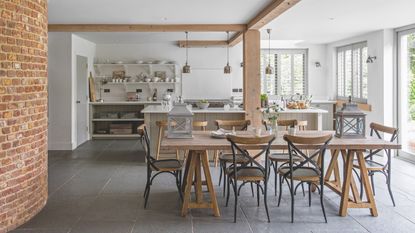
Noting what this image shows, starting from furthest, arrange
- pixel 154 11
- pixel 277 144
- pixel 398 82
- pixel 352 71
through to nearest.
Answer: pixel 352 71 < pixel 398 82 < pixel 154 11 < pixel 277 144

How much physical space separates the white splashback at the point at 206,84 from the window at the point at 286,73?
1.08 meters

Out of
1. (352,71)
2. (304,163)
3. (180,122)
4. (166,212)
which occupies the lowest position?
(166,212)

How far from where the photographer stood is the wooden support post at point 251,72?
737 cm

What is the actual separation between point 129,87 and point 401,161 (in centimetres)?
661

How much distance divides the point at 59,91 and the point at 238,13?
4.23m

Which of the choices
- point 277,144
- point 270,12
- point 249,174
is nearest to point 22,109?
point 249,174

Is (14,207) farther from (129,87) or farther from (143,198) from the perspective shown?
(129,87)

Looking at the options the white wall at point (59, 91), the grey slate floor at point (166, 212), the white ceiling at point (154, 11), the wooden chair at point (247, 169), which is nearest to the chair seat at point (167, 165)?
the grey slate floor at point (166, 212)

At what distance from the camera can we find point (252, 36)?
7395 mm

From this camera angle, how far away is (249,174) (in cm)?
423

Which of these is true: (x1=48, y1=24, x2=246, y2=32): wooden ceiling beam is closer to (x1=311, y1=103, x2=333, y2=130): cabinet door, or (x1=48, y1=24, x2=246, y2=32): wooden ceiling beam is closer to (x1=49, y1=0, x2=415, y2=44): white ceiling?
(x1=49, y1=0, x2=415, y2=44): white ceiling

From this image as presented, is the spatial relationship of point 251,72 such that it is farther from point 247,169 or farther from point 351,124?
point 247,169

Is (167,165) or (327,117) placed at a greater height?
(327,117)

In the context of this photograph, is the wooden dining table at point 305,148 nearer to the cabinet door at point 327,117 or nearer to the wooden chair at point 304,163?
the wooden chair at point 304,163
